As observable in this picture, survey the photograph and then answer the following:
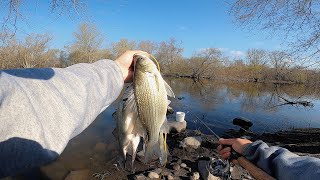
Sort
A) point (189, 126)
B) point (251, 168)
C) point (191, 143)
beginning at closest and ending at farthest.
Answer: point (251, 168) → point (191, 143) → point (189, 126)

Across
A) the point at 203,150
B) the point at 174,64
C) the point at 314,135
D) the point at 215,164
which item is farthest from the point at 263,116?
the point at 174,64

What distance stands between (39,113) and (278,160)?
2.08 meters

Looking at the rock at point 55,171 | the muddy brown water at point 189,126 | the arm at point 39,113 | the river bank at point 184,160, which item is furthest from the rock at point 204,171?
the arm at point 39,113

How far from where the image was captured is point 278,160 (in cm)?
248

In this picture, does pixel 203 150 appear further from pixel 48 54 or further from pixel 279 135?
pixel 48 54

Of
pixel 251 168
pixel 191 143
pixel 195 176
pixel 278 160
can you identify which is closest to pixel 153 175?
pixel 195 176

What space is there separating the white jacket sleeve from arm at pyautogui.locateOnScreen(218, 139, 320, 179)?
5.62 feet

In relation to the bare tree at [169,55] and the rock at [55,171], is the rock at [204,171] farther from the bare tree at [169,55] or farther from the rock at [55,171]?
the bare tree at [169,55]

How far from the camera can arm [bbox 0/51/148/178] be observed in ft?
4.18

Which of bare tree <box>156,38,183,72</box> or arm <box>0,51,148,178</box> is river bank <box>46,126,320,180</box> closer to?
arm <box>0,51,148,178</box>

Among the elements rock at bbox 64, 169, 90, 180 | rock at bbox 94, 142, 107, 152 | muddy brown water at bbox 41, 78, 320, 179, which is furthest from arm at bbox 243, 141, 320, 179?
rock at bbox 94, 142, 107, 152

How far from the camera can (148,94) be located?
2.32m

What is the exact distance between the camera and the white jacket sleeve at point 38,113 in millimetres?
1274

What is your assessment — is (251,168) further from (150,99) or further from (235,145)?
(150,99)
